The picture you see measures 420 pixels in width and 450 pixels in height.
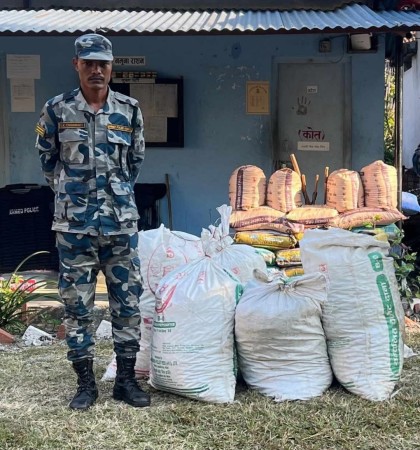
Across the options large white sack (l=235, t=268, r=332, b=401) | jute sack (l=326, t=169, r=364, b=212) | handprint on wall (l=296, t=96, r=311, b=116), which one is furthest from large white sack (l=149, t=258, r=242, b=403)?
handprint on wall (l=296, t=96, r=311, b=116)

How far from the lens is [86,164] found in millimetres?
3379

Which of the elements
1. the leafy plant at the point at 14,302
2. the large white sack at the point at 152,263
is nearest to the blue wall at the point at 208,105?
the leafy plant at the point at 14,302

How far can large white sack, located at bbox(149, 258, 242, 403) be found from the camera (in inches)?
136

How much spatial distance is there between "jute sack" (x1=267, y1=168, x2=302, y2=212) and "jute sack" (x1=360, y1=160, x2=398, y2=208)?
59 centimetres

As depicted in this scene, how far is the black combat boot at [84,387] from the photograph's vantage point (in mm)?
3454

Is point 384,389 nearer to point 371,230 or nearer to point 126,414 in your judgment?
point 126,414

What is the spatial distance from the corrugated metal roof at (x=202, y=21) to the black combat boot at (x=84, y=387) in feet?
10.3

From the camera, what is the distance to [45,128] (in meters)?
3.39

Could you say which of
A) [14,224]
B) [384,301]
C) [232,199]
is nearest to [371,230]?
[232,199]

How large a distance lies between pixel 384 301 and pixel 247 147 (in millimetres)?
3673

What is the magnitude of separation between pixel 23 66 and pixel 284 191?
3.32 m

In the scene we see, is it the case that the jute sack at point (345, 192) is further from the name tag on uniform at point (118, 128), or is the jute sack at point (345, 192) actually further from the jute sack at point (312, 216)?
the name tag on uniform at point (118, 128)

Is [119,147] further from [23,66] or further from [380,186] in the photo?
[23,66]

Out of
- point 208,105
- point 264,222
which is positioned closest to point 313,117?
point 208,105
